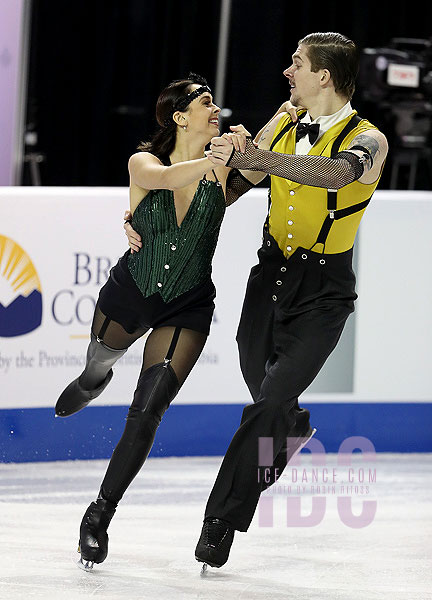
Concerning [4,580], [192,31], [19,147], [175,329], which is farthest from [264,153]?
[192,31]

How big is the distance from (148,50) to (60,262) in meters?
3.30

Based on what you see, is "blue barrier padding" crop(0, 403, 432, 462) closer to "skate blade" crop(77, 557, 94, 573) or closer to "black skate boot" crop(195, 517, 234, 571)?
"skate blade" crop(77, 557, 94, 573)

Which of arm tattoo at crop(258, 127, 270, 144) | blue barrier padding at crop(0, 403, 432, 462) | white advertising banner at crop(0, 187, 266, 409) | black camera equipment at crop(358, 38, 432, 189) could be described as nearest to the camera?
arm tattoo at crop(258, 127, 270, 144)

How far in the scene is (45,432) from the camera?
5434 mm

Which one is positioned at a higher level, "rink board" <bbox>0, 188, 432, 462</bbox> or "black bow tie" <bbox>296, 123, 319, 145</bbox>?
"black bow tie" <bbox>296, 123, 319, 145</bbox>

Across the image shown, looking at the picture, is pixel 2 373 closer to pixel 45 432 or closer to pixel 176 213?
pixel 45 432

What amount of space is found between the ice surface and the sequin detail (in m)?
0.95

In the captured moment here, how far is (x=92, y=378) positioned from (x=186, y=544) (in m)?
0.72

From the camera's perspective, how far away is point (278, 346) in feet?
12.9

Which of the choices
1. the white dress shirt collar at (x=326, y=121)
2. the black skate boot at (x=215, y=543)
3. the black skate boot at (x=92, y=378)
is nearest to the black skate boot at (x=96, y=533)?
the black skate boot at (x=215, y=543)

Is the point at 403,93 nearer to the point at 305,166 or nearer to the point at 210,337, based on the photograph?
the point at 210,337

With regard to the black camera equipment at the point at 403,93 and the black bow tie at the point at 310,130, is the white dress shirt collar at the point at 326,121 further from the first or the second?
the black camera equipment at the point at 403,93

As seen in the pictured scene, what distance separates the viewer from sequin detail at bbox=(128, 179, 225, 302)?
395 centimetres

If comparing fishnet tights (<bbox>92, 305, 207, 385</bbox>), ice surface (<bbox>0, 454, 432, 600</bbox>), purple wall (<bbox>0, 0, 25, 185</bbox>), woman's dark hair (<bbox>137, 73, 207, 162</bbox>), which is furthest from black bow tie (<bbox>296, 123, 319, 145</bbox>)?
purple wall (<bbox>0, 0, 25, 185</bbox>)
